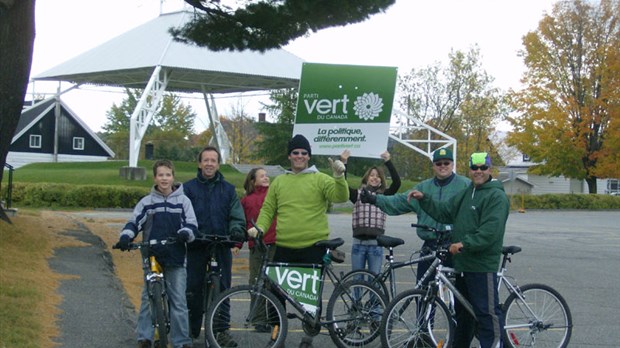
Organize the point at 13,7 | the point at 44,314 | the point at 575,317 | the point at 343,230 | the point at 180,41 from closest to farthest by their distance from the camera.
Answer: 1. the point at 44,314
2. the point at 575,317
3. the point at 13,7
4. the point at 180,41
5. the point at 343,230

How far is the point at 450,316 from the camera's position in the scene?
23.9ft

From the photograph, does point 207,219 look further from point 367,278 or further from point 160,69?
point 160,69

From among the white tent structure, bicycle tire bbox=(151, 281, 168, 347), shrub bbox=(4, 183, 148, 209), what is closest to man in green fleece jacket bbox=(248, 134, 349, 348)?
bicycle tire bbox=(151, 281, 168, 347)

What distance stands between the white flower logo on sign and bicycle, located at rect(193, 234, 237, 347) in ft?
28.6

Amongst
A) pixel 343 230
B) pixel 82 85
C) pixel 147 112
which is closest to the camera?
pixel 343 230

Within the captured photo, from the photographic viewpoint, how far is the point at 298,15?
15.5 m

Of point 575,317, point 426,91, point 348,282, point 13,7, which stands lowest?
point 575,317

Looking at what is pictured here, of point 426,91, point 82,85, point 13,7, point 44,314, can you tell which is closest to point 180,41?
point 13,7

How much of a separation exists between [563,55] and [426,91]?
9054mm

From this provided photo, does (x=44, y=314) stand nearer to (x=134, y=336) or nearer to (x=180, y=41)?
(x=134, y=336)

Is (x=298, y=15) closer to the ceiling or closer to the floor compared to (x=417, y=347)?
closer to the ceiling

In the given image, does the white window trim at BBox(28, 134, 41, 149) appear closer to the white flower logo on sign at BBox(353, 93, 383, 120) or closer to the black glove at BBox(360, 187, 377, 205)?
the white flower logo on sign at BBox(353, 93, 383, 120)

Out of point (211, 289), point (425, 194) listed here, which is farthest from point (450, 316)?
point (211, 289)

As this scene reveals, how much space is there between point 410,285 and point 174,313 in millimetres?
5818
